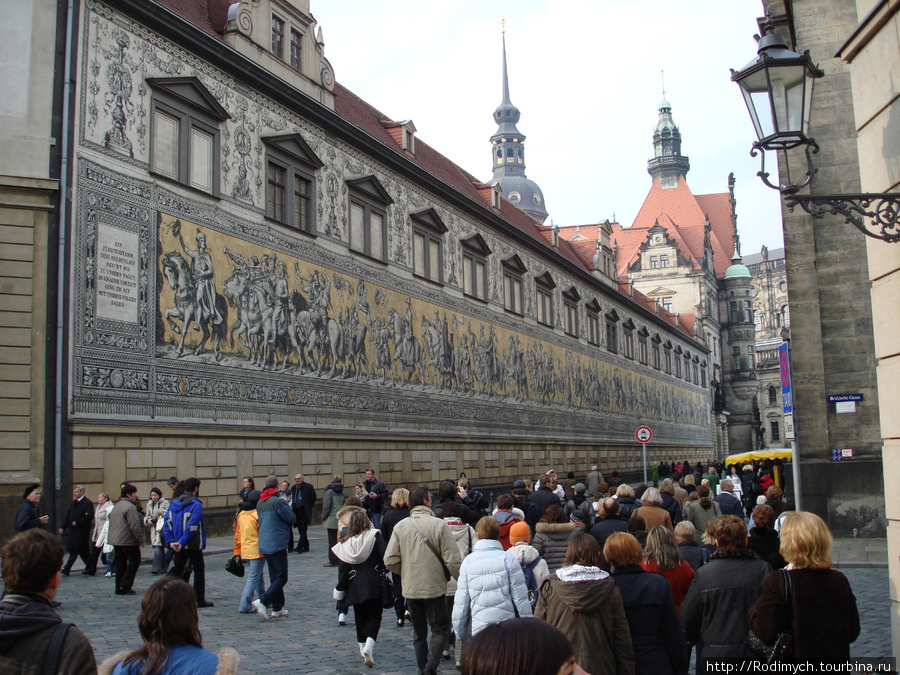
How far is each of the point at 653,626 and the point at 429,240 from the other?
24.6 meters

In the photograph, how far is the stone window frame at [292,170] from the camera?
21.2 metres

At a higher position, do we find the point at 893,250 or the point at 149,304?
the point at 149,304

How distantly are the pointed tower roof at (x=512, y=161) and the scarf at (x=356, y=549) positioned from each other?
8674cm

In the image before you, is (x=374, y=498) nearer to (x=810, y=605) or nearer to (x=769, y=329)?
(x=810, y=605)

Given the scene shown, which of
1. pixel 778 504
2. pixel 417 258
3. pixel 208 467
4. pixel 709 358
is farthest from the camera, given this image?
pixel 709 358

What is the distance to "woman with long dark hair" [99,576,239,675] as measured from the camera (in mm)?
3215

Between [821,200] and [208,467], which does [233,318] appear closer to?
[208,467]

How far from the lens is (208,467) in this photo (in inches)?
720

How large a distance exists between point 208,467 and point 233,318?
126 inches

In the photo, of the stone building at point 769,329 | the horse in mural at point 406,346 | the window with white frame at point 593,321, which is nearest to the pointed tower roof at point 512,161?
the stone building at point 769,329

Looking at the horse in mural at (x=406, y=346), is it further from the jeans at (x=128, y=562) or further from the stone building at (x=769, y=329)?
the stone building at (x=769, y=329)

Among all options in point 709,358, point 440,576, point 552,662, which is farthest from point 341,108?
point 709,358

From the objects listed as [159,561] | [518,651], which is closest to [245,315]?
[159,561]

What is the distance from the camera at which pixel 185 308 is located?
58.5 ft
